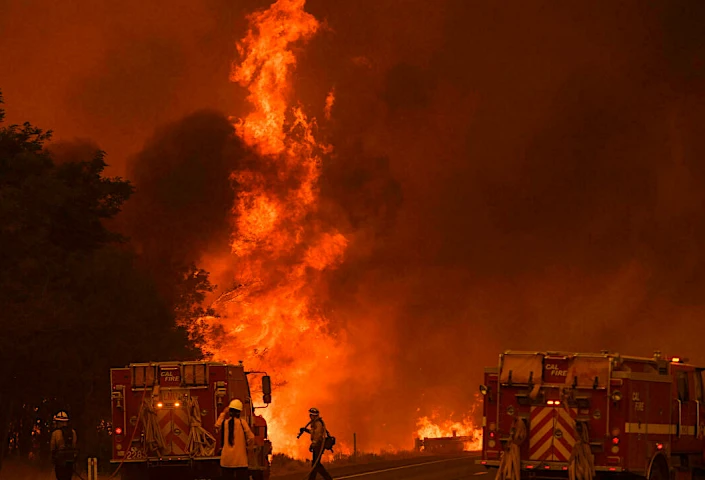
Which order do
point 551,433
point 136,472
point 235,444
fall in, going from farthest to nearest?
point 136,472 < point 551,433 < point 235,444

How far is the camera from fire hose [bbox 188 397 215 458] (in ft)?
69.8

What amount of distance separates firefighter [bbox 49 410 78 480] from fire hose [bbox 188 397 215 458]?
2.22m

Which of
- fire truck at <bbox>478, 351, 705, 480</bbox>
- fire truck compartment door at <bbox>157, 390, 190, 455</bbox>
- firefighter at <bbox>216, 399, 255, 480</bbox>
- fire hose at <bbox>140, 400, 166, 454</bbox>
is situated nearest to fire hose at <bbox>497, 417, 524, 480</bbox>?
fire truck at <bbox>478, 351, 705, 480</bbox>

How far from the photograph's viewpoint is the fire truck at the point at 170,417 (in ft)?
69.8

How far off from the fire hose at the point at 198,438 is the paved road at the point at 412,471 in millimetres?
6148

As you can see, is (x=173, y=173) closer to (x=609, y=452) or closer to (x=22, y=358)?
(x=22, y=358)

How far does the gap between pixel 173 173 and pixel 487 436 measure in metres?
34.7

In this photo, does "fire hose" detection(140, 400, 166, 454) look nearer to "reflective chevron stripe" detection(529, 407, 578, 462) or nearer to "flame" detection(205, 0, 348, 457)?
"reflective chevron stripe" detection(529, 407, 578, 462)

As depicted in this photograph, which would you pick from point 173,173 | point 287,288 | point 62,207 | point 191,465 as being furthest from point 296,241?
point 191,465

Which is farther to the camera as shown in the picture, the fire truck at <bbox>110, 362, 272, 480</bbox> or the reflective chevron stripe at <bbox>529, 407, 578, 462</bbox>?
the fire truck at <bbox>110, 362, 272, 480</bbox>

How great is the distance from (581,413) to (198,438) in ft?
23.0

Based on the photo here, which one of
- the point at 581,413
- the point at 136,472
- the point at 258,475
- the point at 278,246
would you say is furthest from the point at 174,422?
the point at 278,246

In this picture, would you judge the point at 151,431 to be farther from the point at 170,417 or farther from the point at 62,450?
the point at 62,450

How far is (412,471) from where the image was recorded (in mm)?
30625
